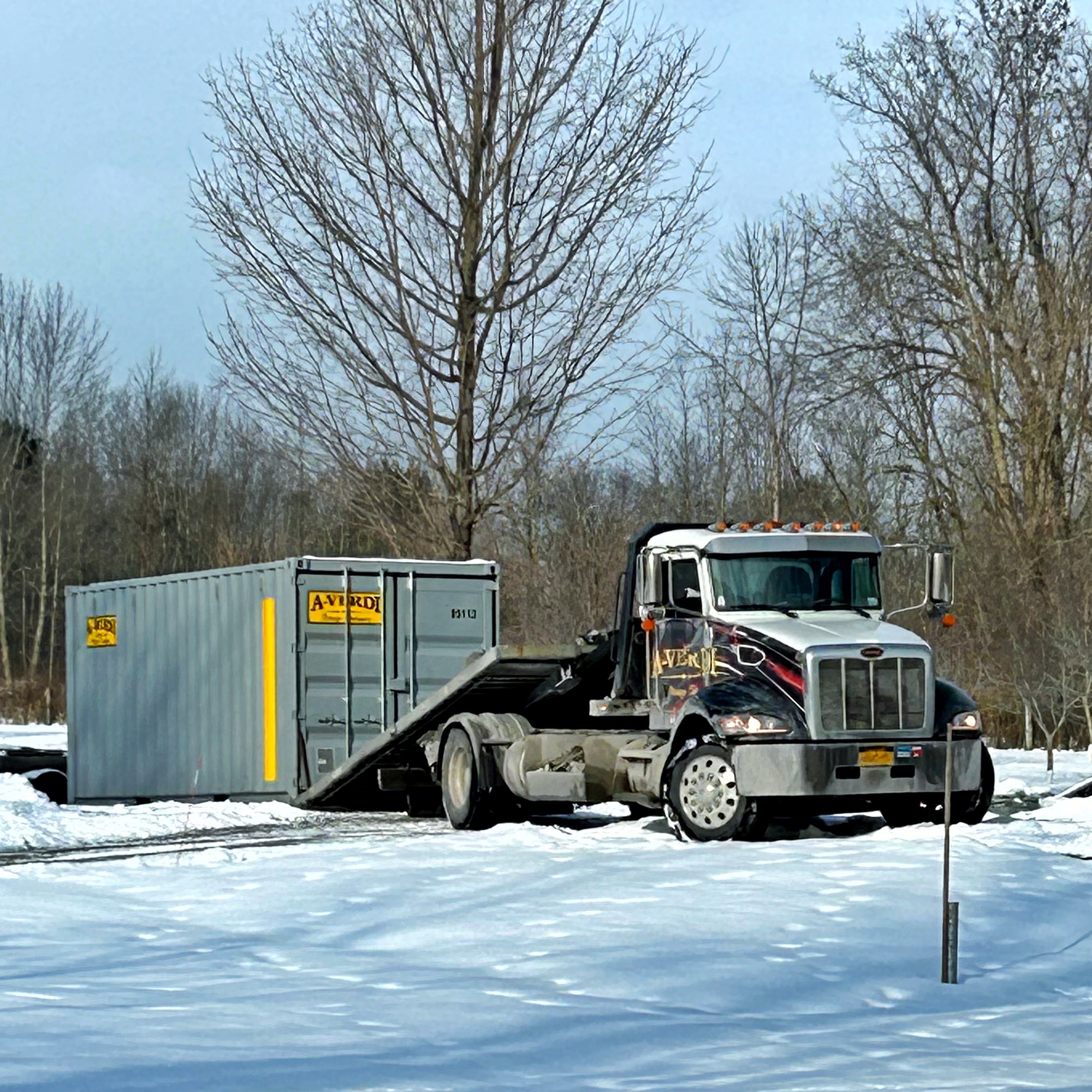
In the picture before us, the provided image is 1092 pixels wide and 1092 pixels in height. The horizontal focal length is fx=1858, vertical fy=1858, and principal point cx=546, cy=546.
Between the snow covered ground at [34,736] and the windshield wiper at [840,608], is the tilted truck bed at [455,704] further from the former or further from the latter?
the snow covered ground at [34,736]

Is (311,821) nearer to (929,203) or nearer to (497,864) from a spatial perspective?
(497,864)

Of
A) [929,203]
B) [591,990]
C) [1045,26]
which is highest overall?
[1045,26]

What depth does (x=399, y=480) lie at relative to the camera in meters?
23.8

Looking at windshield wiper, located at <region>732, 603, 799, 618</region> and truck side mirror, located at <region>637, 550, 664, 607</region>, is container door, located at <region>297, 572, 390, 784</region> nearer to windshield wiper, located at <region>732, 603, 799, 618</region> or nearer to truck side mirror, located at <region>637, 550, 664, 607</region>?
truck side mirror, located at <region>637, 550, 664, 607</region>

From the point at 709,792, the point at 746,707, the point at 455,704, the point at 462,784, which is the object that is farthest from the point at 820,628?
the point at 455,704

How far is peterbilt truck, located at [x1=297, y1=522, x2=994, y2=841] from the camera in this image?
48.4 ft

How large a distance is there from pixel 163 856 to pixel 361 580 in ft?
19.6

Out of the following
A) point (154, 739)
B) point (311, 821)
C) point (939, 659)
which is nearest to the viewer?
point (311, 821)

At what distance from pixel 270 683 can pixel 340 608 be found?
109cm

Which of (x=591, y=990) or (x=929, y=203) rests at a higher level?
(x=929, y=203)

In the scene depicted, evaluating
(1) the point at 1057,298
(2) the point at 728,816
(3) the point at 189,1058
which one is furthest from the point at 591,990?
(1) the point at 1057,298

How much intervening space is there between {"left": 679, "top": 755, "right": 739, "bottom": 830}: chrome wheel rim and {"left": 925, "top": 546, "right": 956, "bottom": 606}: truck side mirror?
2.17 m

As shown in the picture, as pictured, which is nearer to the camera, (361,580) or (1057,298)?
(361,580)

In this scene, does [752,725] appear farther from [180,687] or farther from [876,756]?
[180,687]
